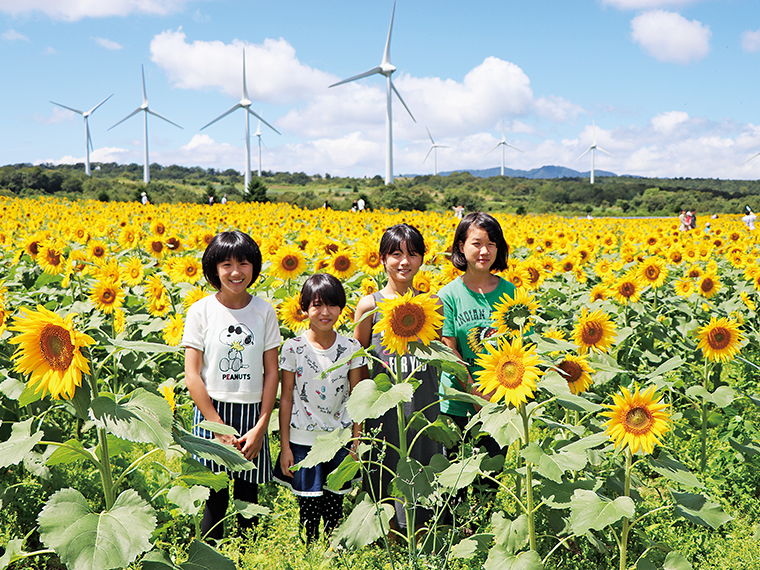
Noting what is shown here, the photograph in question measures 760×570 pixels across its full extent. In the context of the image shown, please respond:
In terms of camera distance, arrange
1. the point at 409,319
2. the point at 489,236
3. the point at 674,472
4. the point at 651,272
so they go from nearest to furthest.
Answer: the point at 674,472 < the point at 409,319 < the point at 489,236 < the point at 651,272

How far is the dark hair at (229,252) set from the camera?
3.29 metres

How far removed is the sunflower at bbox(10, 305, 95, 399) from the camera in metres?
1.77

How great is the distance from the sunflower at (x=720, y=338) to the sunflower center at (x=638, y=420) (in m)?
1.70

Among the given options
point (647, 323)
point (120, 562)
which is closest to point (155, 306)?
point (120, 562)

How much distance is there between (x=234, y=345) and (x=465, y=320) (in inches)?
57.8

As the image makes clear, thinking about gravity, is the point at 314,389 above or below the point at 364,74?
below

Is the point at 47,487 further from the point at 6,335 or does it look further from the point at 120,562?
the point at 120,562

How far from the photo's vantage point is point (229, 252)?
3.29 metres

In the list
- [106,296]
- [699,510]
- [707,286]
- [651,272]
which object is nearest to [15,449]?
[699,510]

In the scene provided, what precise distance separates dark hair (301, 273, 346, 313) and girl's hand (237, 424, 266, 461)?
79 cm

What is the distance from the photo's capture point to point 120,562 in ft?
5.40

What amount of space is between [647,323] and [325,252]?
11.3 feet

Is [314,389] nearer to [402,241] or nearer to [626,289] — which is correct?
[402,241]

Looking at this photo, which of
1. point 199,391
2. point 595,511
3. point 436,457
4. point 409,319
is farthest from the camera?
point 199,391
